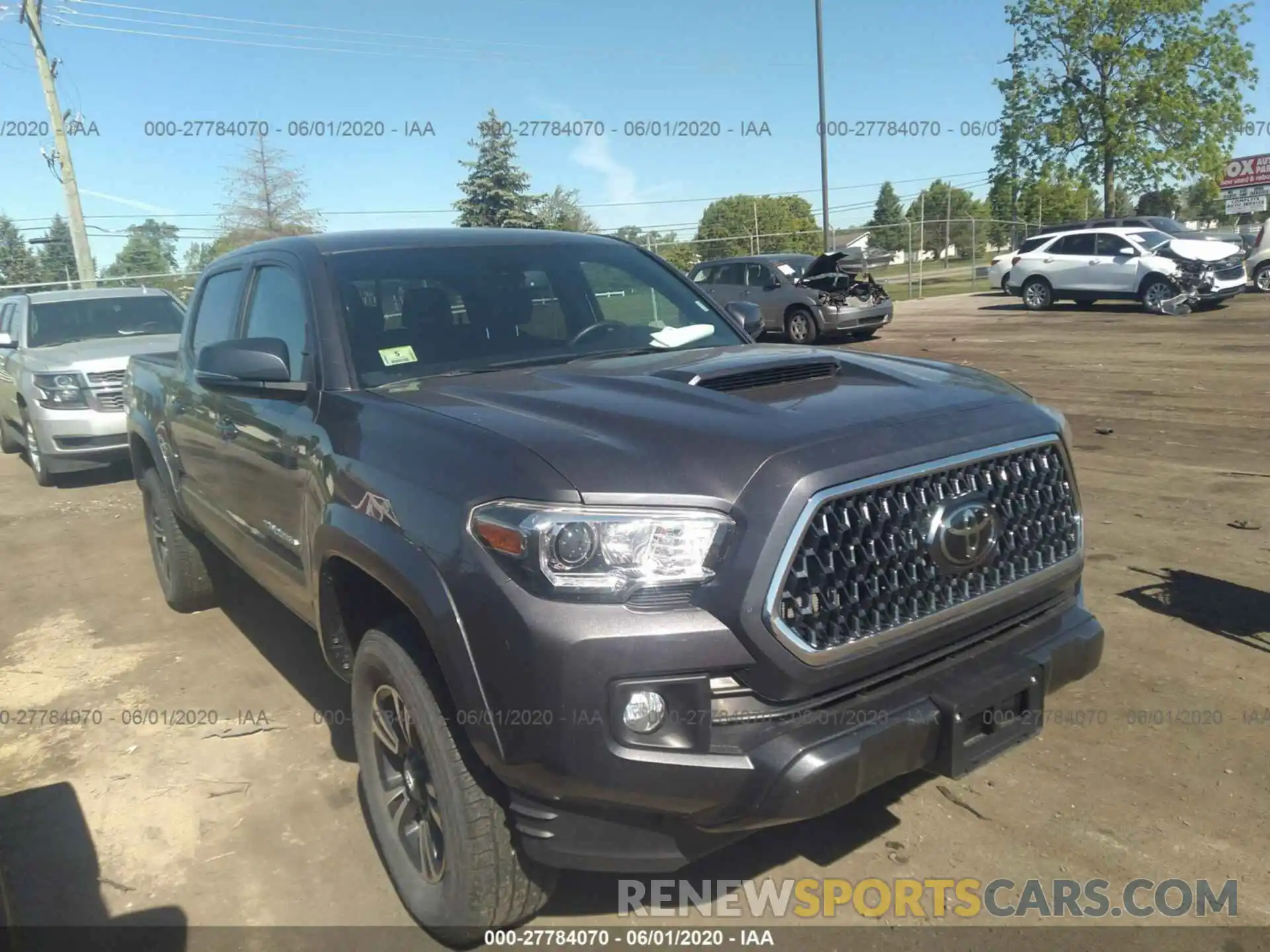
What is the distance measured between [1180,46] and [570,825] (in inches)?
1600

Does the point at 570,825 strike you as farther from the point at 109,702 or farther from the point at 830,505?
the point at 109,702

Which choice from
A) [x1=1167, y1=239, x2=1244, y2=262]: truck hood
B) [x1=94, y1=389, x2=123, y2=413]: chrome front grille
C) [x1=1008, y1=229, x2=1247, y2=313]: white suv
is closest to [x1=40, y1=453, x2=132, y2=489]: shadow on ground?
[x1=94, y1=389, x2=123, y2=413]: chrome front grille

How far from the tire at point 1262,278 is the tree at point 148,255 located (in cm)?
Result: 3008

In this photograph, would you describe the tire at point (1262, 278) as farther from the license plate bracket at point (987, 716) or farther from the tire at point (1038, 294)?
the license plate bracket at point (987, 716)

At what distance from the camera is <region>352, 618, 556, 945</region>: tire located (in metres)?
2.41

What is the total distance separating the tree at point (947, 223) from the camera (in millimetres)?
32750

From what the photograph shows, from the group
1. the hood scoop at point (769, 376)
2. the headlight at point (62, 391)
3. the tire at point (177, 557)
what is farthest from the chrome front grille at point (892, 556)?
the headlight at point (62, 391)

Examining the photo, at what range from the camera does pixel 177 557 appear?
17.4ft

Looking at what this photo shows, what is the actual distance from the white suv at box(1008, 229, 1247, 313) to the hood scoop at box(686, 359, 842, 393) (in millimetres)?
18762

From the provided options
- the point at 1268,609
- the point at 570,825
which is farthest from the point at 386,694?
the point at 1268,609

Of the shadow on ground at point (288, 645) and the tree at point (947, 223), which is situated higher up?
the tree at point (947, 223)

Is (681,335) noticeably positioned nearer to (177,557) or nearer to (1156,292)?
(177,557)

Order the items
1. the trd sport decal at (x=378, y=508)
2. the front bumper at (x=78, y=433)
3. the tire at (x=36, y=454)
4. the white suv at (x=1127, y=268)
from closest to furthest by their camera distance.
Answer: the trd sport decal at (x=378, y=508)
the front bumper at (x=78, y=433)
the tire at (x=36, y=454)
the white suv at (x=1127, y=268)

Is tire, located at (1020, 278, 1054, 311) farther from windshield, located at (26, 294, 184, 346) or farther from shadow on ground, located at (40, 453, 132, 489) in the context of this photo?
shadow on ground, located at (40, 453, 132, 489)
